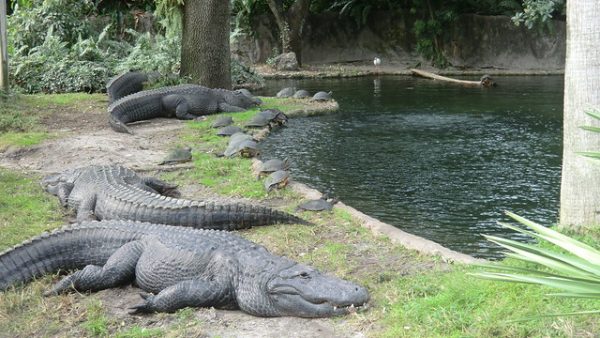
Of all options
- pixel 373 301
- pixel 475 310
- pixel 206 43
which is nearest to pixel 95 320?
pixel 373 301

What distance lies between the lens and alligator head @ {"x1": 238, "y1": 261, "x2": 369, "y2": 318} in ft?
13.8

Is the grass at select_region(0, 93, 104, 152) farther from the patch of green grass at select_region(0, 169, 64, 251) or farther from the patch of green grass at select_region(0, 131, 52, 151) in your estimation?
the patch of green grass at select_region(0, 169, 64, 251)

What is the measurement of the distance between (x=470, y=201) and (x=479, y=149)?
8.78 feet

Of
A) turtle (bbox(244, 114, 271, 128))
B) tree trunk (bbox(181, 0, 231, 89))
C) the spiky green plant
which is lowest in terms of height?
turtle (bbox(244, 114, 271, 128))

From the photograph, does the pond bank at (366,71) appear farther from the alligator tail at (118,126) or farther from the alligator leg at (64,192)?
the alligator leg at (64,192)

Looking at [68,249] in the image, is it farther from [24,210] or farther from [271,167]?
[271,167]

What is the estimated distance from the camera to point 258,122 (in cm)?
1145

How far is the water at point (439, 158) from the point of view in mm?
7200

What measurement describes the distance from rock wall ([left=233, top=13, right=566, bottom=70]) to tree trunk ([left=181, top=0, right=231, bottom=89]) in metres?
9.87

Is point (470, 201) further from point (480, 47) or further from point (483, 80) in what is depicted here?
point (480, 47)

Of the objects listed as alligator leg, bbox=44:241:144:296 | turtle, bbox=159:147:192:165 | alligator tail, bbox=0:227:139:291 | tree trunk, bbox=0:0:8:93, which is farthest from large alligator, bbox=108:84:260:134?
alligator leg, bbox=44:241:144:296

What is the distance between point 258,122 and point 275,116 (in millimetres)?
427

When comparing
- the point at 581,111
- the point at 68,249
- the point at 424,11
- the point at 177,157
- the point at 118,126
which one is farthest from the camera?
the point at 424,11

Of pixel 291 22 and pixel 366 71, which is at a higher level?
pixel 291 22
